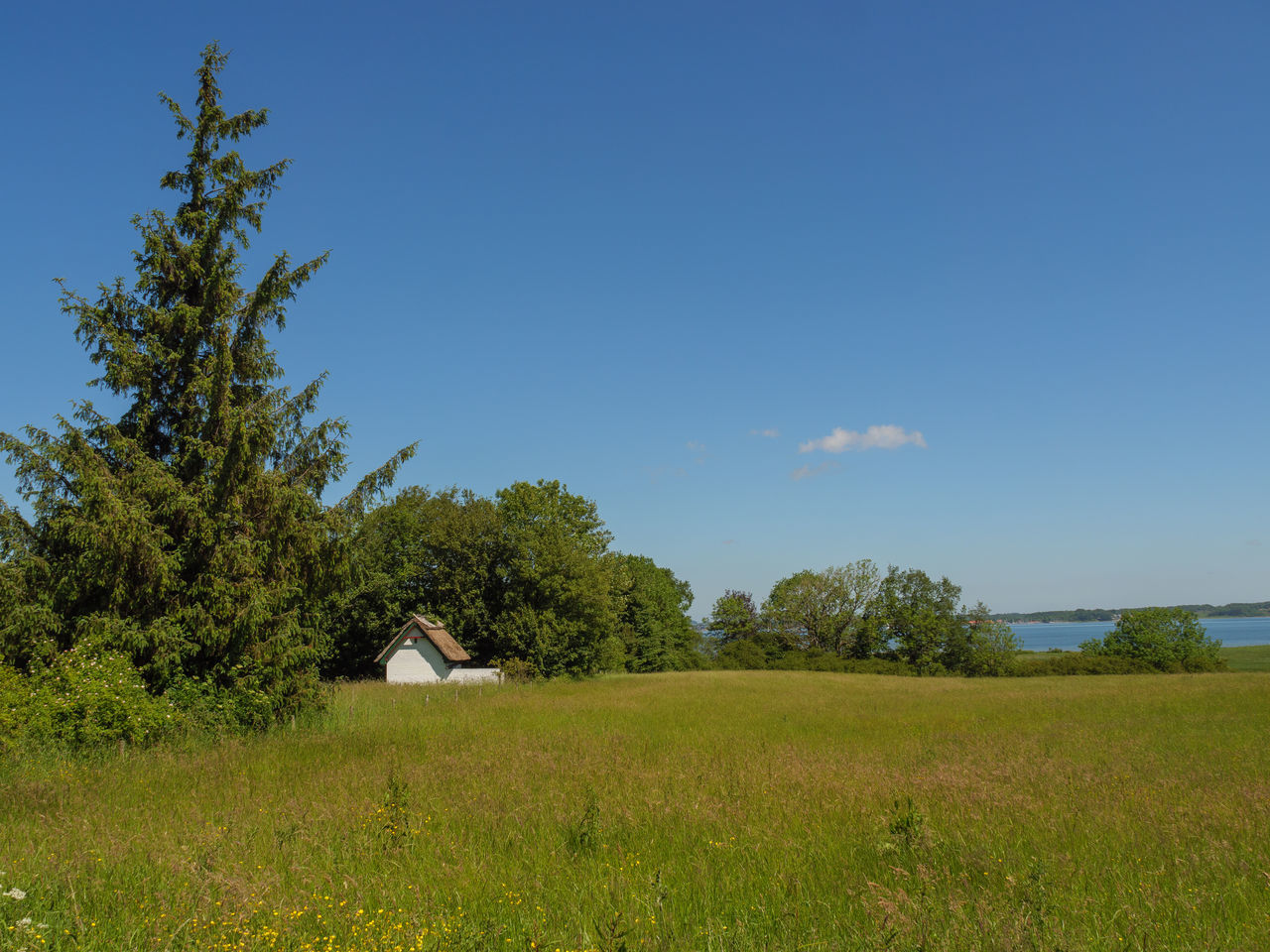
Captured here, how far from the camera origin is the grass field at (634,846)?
173 inches

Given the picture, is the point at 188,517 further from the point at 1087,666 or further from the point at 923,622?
the point at 923,622

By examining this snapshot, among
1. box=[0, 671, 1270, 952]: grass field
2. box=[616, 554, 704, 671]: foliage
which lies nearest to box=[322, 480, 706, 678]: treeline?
box=[616, 554, 704, 671]: foliage

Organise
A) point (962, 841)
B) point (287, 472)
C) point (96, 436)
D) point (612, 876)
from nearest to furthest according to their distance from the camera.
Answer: point (612, 876), point (962, 841), point (96, 436), point (287, 472)

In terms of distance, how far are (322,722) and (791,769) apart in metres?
10.2

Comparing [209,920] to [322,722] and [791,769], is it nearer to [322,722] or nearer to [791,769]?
[791,769]

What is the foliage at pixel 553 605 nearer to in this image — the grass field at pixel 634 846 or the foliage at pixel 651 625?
the foliage at pixel 651 625

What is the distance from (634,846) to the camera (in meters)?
6.55

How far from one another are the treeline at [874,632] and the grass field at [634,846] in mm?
49074

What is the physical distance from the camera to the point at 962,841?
246 inches

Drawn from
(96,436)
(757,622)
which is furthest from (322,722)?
(757,622)

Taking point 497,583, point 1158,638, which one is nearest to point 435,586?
point 497,583

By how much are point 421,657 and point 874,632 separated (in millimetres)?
45918

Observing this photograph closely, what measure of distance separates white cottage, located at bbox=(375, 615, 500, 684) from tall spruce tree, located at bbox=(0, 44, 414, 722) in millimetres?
23812

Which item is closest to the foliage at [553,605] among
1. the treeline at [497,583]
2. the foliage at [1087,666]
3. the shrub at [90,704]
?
the treeline at [497,583]
